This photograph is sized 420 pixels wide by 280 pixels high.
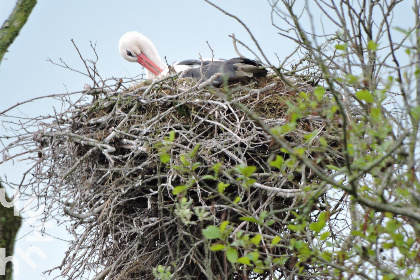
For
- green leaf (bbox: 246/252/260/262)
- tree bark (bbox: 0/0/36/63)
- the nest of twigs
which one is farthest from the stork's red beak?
green leaf (bbox: 246/252/260/262)

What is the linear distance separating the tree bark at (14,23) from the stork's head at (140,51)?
3551mm

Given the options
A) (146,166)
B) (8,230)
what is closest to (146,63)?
(146,166)

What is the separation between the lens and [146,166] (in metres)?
3.88

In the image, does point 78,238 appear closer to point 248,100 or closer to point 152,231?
point 152,231

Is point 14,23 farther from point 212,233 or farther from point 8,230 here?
point 212,233

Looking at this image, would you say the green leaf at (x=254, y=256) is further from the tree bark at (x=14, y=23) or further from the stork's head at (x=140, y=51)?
the stork's head at (x=140, y=51)

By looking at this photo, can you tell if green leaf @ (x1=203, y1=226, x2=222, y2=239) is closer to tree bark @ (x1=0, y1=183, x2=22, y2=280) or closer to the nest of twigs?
tree bark @ (x1=0, y1=183, x2=22, y2=280)

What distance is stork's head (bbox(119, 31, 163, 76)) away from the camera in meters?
6.66

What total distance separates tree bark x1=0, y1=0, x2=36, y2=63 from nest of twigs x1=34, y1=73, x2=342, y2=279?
Answer: 0.98m

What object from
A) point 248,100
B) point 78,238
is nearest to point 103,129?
point 78,238

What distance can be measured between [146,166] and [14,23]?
127 centimetres

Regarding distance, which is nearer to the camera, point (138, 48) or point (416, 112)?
point (416, 112)

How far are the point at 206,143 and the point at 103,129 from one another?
0.75m

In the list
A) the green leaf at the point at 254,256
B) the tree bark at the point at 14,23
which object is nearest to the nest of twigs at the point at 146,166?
the tree bark at the point at 14,23
